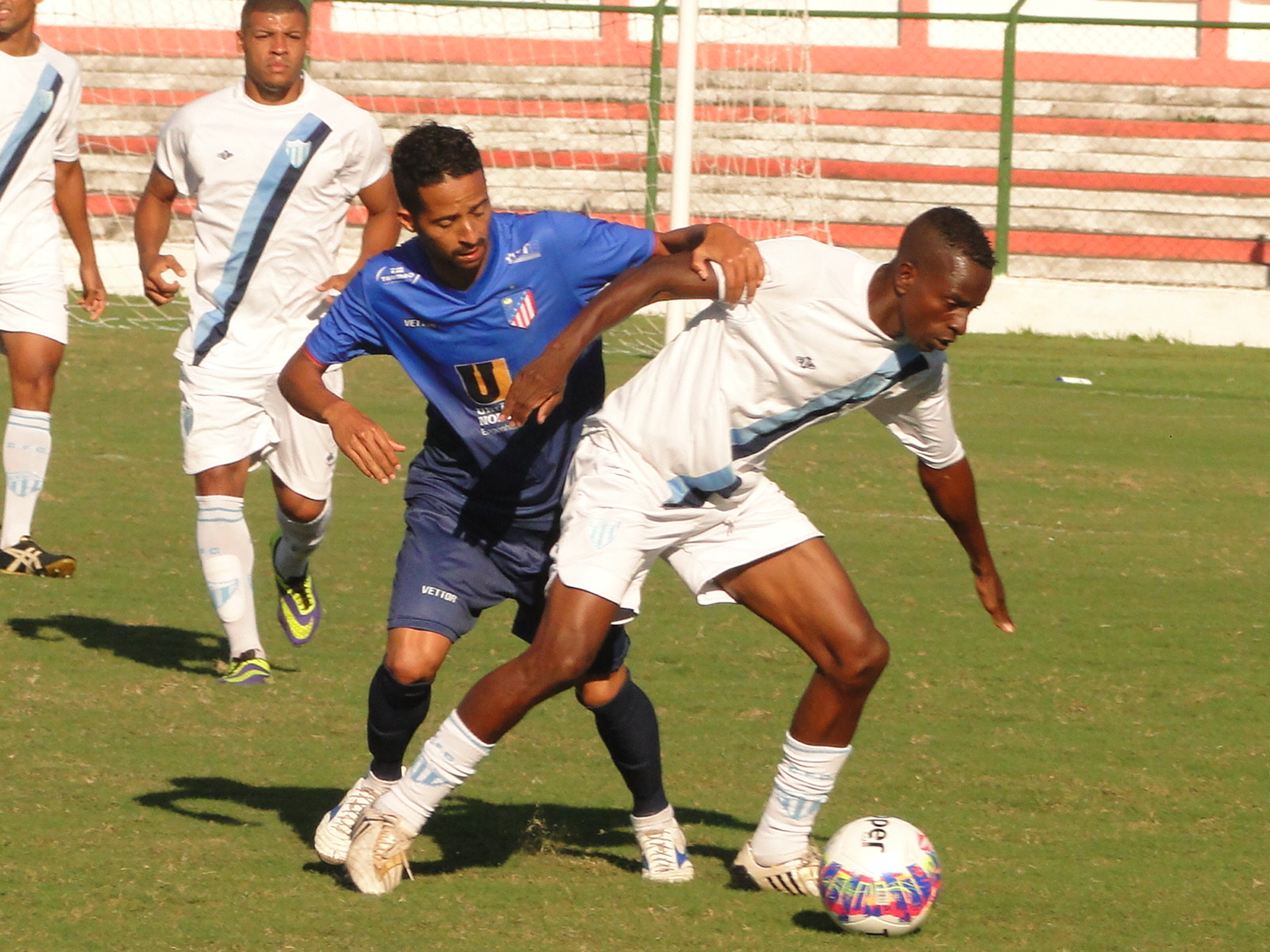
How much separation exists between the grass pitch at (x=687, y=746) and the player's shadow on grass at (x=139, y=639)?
2cm

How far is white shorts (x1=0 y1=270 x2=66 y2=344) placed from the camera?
7871 mm

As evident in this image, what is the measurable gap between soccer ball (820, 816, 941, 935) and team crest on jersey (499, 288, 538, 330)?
1476 mm

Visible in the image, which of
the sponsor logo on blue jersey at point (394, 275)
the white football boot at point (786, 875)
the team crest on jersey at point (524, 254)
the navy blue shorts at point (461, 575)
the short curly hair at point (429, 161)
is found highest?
the short curly hair at point (429, 161)

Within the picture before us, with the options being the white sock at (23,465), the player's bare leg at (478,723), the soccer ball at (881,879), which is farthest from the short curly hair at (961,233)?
the white sock at (23,465)

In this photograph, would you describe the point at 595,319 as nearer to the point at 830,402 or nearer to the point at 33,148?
the point at 830,402

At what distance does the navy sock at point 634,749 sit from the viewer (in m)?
4.68

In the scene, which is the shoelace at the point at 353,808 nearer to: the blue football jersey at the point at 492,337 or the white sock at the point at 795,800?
the blue football jersey at the point at 492,337

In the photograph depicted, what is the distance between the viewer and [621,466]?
4477 millimetres

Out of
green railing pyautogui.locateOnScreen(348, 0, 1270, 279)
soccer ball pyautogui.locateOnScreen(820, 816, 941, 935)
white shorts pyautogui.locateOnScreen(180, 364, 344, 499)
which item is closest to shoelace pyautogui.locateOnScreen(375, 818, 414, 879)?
soccer ball pyautogui.locateOnScreen(820, 816, 941, 935)

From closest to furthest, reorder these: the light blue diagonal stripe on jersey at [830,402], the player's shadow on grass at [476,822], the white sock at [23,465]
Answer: the light blue diagonal stripe on jersey at [830,402] < the player's shadow on grass at [476,822] < the white sock at [23,465]

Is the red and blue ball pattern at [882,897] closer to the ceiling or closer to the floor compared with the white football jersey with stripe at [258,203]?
closer to the floor

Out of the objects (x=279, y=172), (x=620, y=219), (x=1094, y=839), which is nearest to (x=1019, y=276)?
(x=620, y=219)

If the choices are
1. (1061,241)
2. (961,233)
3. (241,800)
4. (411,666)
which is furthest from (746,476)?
(1061,241)

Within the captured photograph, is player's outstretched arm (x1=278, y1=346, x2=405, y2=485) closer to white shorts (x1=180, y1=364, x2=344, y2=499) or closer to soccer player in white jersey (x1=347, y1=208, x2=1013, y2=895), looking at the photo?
soccer player in white jersey (x1=347, y1=208, x2=1013, y2=895)
